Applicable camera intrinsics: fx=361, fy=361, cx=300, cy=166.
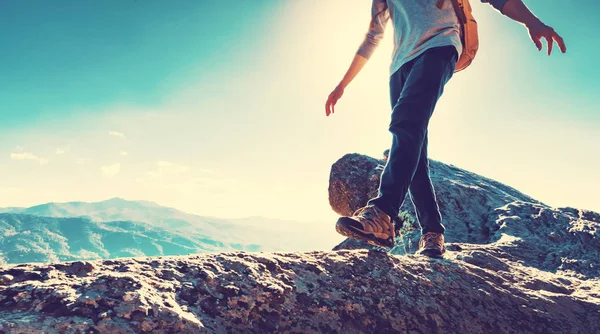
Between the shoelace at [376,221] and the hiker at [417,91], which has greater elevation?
the hiker at [417,91]

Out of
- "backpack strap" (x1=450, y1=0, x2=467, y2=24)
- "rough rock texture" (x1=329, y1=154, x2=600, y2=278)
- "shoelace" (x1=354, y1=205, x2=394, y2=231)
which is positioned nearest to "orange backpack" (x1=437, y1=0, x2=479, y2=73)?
"backpack strap" (x1=450, y1=0, x2=467, y2=24)

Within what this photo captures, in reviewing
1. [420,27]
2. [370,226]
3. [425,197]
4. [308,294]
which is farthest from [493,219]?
[308,294]

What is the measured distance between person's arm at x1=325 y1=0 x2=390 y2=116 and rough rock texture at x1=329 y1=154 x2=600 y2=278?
225cm

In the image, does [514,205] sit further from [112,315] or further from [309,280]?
[112,315]

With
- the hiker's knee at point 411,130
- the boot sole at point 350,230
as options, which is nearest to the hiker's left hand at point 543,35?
the hiker's knee at point 411,130

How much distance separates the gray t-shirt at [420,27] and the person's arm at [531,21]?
0.15ft

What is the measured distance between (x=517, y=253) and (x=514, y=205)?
1633 millimetres

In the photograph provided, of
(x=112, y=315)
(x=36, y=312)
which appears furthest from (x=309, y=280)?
(x=36, y=312)

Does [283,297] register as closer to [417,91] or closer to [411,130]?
[411,130]

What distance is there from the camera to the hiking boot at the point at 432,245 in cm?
347

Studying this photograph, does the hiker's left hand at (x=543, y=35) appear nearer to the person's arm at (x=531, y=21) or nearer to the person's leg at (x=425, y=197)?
the person's arm at (x=531, y=21)

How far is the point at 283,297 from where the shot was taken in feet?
6.34

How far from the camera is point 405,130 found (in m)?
3.18

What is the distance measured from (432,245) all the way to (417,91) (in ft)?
4.96
